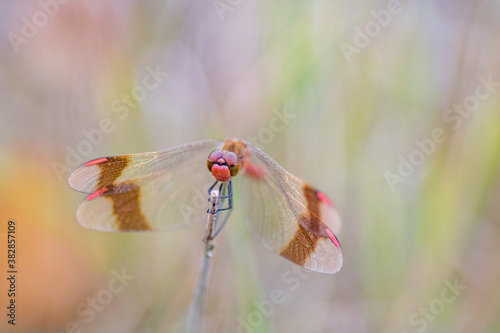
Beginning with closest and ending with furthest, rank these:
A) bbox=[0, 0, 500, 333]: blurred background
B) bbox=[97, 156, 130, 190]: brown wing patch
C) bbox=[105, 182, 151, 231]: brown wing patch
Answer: bbox=[97, 156, 130, 190]: brown wing patch → bbox=[105, 182, 151, 231]: brown wing patch → bbox=[0, 0, 500, 333]: blurred background

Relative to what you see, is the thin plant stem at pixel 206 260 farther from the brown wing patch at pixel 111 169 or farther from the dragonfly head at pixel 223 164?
the brown wing patch at pixel 111 169

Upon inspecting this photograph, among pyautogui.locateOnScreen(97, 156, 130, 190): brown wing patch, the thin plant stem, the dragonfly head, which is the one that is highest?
the dragonfly head

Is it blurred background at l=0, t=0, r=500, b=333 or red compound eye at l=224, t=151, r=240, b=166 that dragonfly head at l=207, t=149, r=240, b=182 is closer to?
red compound eye at l=224, t=151, r=240, b=166

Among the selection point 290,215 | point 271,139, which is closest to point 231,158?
point 290,215

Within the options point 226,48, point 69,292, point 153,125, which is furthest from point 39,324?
point 226,48

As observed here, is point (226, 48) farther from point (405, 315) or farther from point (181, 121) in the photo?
point (405, 315)

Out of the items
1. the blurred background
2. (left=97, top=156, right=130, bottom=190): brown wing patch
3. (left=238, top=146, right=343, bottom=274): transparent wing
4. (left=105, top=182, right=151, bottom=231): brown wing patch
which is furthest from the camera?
the blurred background

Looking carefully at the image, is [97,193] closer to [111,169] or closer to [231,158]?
[111,169]

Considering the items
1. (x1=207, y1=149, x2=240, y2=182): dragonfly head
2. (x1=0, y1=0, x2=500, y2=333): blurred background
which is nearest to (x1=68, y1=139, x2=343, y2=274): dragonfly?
(x1=207, y1=149, x2=240, y2=182): dragonfly head
